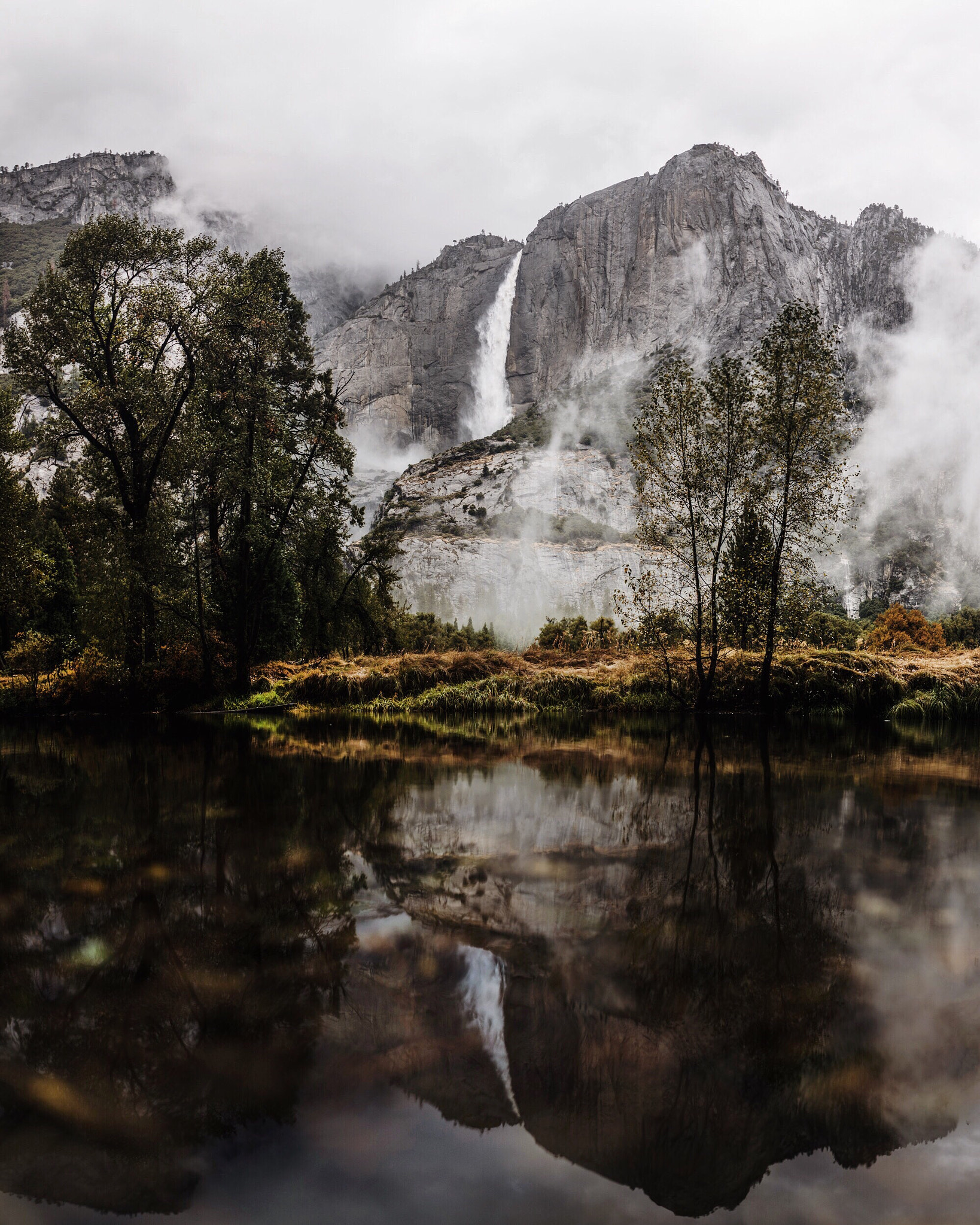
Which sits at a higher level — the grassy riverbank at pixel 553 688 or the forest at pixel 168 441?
the forest at pixel 168 441

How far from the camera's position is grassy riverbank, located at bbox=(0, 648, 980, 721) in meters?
14.2

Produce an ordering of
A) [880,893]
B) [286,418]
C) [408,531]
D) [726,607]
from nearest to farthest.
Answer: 1. [880,893]
2. [726,607]
3. [286,418]
4. [408,531]

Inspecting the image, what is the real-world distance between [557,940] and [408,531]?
6625 centimetres

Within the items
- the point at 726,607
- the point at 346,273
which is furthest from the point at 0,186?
the point at 726,607

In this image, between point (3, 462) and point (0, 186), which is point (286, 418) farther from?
point (0, 186)

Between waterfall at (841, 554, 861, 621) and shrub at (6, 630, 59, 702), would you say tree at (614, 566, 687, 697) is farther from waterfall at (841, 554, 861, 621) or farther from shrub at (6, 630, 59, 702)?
waterfall at (841, 554, 861, 621)

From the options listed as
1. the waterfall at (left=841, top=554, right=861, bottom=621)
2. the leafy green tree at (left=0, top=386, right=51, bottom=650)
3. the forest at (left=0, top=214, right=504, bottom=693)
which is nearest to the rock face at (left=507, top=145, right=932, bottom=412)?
the waterfall at (left=841, top=554, right=861, bottom=621)

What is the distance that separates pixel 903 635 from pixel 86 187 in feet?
596

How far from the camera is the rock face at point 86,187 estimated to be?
143250 millimetres

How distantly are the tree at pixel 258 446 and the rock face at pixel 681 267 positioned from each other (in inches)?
2913

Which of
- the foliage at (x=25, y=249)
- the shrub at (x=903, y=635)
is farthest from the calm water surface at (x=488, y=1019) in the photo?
the foliage at (x=25, y=249)

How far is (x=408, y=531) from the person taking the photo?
223 ft

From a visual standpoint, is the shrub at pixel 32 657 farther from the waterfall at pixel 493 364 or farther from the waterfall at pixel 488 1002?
the waterfall at pixel 493 364

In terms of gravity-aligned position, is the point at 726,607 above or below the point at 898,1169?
above
